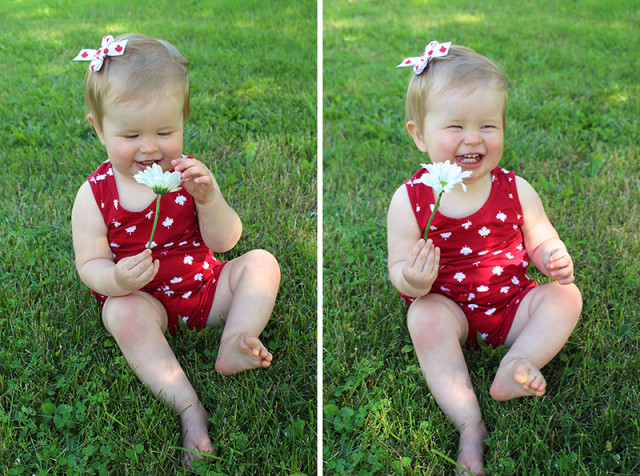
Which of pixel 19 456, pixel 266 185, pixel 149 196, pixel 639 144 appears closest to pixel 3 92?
pixel 266 185

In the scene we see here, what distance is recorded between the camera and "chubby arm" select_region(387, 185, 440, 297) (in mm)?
1913

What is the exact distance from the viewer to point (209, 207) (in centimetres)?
218

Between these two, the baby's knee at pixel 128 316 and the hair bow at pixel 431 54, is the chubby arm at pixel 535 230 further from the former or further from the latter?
the baby's knee at pixel 128 316

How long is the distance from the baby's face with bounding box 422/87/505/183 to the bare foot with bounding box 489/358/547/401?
658mm

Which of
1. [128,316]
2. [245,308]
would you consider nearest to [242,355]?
[245,308]

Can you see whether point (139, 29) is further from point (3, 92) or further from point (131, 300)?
point (131, 300)

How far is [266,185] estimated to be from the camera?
3002mm

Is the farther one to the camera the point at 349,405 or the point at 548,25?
the point at 548,25

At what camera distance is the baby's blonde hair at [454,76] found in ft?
6.80

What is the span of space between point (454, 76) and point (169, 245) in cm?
113

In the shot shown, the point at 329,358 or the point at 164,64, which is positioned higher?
→ the point at 164,64

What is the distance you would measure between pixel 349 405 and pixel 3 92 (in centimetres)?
327

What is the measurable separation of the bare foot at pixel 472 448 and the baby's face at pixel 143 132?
4.08ft

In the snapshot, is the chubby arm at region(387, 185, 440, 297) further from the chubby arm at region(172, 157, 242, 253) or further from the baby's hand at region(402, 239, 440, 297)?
the chubby arm at region(172, 157, 242, 253)
